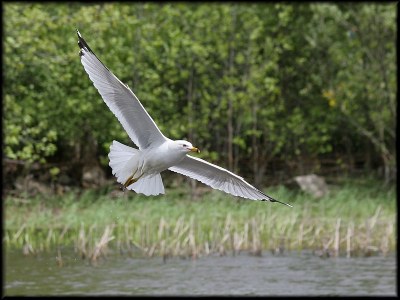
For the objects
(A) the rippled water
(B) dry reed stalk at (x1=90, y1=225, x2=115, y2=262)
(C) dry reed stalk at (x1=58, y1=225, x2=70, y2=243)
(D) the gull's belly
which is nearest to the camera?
(D) the gull's belly

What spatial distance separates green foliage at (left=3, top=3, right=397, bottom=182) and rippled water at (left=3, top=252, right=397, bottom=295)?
21.5 ft

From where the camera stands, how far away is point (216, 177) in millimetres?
8281

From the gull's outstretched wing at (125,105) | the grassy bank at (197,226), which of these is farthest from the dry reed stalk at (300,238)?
the gull's outstretched wing at (125,105)

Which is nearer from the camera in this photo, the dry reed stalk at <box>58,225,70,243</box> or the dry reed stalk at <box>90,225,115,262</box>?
the dry reed stalk at <box>90,225,115,262</box>

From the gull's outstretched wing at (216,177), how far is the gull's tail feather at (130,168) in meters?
0.40

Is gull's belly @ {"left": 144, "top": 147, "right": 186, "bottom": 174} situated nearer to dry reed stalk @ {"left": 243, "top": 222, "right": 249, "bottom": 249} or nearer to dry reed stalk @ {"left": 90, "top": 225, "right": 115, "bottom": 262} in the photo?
dry reed stalk @ {"left": 90, "top": 225, "right": 115, "bottom": 262}

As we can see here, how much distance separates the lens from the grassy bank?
52.4ft

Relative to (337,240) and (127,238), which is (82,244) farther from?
(337,240)

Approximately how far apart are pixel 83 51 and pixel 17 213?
12.9 meters

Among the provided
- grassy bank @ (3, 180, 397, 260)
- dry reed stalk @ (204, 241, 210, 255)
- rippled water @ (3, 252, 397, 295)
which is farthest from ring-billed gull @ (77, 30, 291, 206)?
dry reed stalk @ (204, 241, 210, 255)

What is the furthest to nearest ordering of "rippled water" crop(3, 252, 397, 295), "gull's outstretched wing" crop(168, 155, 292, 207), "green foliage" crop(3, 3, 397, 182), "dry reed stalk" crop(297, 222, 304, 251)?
"green foliage" crop(3, 3, 397, 182) < "dry reed stalk" crop(297, 222, 304, 251) < "rippled water" crop(3, 252, 397, 295) < "gull's outstretched wing" crop(168, 155, 292, 207)

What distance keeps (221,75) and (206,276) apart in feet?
35.9

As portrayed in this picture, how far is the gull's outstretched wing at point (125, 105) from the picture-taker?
283 inches

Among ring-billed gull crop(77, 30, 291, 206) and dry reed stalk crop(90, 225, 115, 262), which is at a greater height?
ring-billed gull crop(77, 30, 291, 206)
